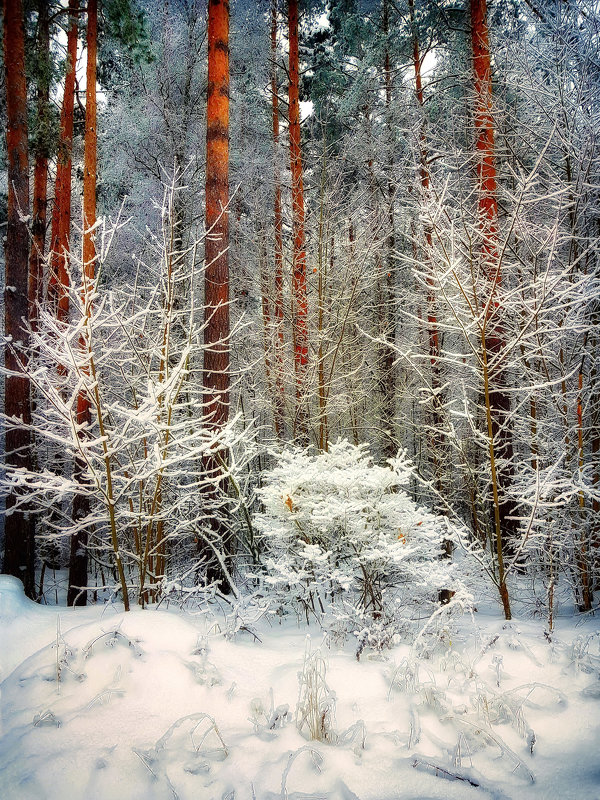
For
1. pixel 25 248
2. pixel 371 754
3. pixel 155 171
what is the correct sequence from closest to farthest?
pixel 371 754, pixel 25 248, pixel 155 171

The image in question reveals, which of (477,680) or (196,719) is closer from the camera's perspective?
(196,719)

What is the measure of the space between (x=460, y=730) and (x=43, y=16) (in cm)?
1025

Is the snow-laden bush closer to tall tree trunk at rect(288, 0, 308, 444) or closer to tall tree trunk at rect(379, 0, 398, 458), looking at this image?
tall tree trunk at rect(288, 0, 308, 444)

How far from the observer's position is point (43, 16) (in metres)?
6.52

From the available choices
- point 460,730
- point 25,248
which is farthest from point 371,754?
point 25,248

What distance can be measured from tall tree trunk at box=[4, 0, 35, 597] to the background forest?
0.03 metres

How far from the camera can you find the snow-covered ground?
1.82m

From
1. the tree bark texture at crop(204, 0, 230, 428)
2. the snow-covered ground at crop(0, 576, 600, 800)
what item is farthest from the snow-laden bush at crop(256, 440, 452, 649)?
the tree bark texture at crop(204, 0, 230, 428)

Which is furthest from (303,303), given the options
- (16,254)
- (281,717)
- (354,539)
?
(281,717)

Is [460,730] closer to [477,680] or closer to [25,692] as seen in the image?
[477,680]

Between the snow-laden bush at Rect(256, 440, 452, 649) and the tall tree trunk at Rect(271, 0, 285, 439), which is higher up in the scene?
the tall tree trunk at Rect(271, 0, 285, 439)

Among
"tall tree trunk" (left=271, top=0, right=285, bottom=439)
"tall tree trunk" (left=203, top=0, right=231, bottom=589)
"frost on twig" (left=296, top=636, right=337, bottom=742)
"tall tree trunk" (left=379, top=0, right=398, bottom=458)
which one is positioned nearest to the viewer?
"frost on twig" (left=296, top=636, right=337, bottom=742)

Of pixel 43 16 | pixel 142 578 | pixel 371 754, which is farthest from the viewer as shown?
pixel 43 16

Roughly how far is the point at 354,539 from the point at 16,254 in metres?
6.13
